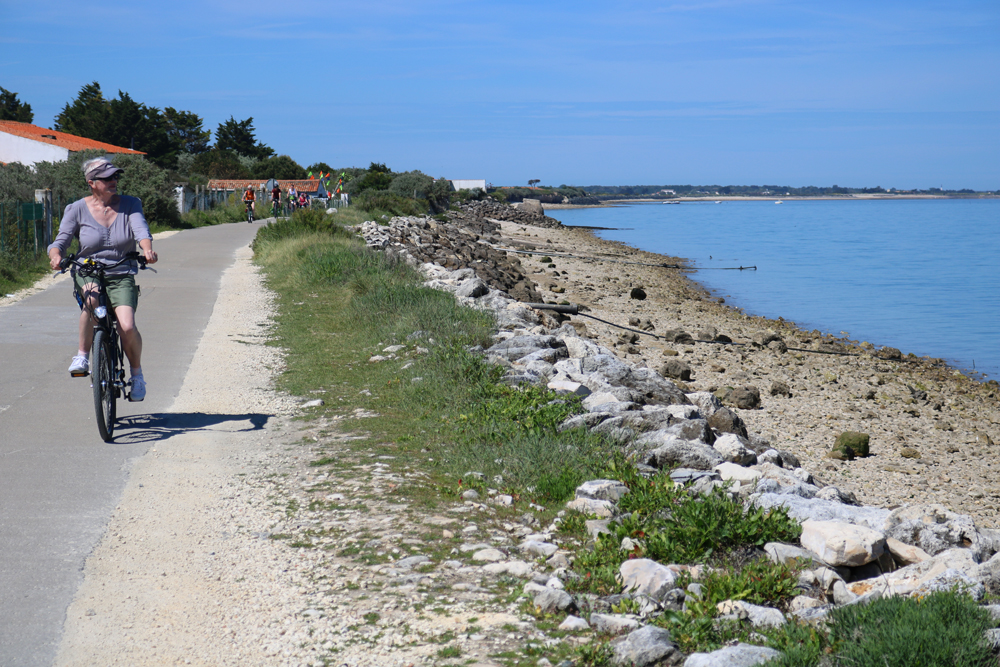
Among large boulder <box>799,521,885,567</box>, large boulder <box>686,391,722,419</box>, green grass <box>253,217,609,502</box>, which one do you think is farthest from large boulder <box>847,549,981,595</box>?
large boulder <box>686,391,722,419</box>

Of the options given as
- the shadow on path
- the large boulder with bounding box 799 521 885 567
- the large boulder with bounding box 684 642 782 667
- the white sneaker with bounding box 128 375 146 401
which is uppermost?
the white sneaker with bounding box 128 375 146 401

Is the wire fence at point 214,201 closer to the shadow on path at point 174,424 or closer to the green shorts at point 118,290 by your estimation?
the shadow on path at point 174,424

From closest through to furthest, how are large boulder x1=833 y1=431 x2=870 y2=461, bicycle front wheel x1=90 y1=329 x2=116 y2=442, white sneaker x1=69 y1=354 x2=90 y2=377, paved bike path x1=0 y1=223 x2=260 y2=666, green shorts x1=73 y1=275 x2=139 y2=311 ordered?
1. paved bike path x1=0 y1=223 x2=260 y2=666
2. bicycle front wheel x1=90 y1=329 x2=116 y2=442
3. white sneaker x1=69 y1=354 x2=90 y2=377
4. green shorts x1=73 y1=275 x2=139 y2=311
5. large boulder x1=833 y1=431 x2=870 y2=461

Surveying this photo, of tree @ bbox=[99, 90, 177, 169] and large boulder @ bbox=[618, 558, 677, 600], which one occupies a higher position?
tree @ bbox=[99, 90, 177, 169]

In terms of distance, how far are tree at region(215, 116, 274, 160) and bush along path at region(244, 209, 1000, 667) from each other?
358ft

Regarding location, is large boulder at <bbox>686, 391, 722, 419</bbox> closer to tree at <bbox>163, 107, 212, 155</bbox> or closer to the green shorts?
the green shorts

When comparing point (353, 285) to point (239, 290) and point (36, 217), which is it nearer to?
point (239, 290)

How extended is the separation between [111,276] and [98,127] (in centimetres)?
8213

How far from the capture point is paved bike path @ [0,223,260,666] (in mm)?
4055

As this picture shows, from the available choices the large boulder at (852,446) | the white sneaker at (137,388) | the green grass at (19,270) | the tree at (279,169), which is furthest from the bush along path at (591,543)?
the tree at (279,169)

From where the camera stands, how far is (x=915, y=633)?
A: 10.4 feet

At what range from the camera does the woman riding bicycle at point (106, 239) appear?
663cm

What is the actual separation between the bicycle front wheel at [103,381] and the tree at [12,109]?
9053 cm

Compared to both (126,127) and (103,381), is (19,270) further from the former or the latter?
(126,127)
